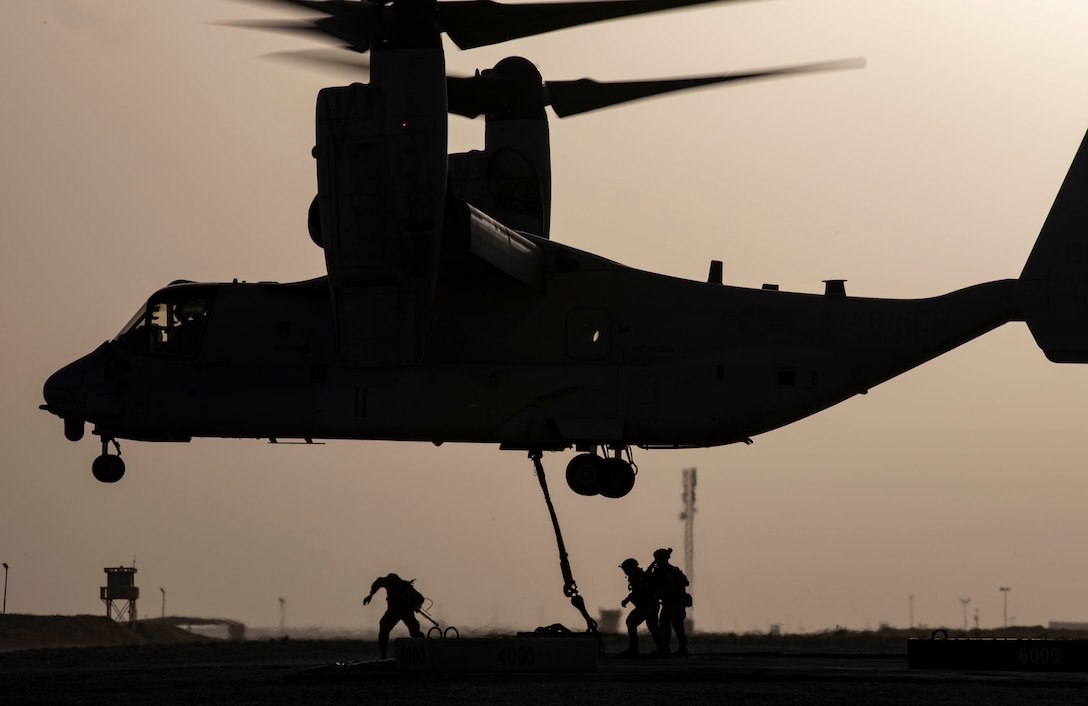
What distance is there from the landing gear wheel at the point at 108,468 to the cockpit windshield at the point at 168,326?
2247 millimetres

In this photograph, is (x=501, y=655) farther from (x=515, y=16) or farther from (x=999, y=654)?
(x=515, y=16)

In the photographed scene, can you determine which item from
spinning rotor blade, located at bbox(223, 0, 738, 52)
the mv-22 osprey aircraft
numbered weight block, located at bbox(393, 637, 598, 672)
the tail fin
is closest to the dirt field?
numbered weight block, located at bbox(393, 637, 598, 672)

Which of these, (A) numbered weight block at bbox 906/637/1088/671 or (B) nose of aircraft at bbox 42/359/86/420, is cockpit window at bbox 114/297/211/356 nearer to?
(B) nose of aircraft at bbox 42/359/86/420

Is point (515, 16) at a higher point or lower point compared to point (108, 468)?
higher

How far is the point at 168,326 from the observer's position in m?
30.7

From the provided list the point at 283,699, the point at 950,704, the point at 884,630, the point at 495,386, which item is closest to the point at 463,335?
the point at 495,386

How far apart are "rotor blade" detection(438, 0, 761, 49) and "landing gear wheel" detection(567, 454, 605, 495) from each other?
750 cm

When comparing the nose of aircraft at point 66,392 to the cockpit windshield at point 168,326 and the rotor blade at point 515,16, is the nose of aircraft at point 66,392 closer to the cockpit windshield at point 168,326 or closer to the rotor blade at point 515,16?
the cockpit windshield at point 168,326

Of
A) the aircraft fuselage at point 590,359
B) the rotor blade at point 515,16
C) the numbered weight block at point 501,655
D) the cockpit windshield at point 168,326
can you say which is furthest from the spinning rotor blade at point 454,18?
the numbered weight block at point 501,655

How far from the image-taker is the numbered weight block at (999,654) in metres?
23.4

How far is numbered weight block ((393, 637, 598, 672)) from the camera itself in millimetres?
23188

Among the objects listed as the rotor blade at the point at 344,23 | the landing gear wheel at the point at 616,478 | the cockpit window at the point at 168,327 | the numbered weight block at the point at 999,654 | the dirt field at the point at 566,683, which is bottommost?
the dirt field at the point at 566,683

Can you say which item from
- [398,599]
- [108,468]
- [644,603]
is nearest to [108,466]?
[108,468]

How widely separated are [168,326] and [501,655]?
10.9 metres
